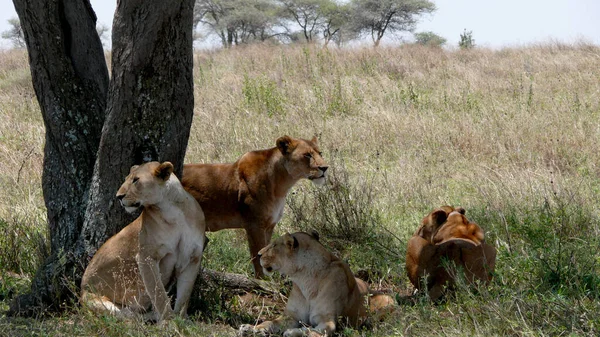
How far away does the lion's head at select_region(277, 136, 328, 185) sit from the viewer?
713 cm

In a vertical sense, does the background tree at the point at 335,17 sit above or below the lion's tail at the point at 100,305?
above

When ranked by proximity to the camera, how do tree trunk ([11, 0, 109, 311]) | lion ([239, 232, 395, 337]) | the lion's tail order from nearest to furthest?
lion ([239, 232, 395, 337]) → the lion's tail → tree trunk ([11, 0, 109, 311])

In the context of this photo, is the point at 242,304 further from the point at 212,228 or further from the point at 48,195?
the point at 48,195

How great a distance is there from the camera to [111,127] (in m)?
6.01

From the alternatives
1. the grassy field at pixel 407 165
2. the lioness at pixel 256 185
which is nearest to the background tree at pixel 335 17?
the grassy field at pixel 407 165

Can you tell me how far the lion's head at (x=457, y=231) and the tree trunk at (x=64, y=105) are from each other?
2.68 meters

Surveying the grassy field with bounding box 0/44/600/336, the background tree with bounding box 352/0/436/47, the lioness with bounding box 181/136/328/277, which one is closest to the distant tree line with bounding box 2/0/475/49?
the background tree with bounding box 352/0/436/47

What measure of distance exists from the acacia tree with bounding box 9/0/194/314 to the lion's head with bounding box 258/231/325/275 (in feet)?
3.71

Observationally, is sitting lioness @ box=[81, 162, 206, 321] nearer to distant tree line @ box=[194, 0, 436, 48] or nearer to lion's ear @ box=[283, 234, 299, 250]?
lion's ear @ box=[283, 234, 299, 250]

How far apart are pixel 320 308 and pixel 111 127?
6.50 ft

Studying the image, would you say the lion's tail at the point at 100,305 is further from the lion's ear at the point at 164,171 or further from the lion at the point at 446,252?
the lion at the point at 446,252

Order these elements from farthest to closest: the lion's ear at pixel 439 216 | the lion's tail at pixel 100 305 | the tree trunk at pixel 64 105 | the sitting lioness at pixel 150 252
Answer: the tree trunk at pixel 64 105 → the lion's ear at pixel 439 216 → the lion's tail at pixel 100 305 → the sitting lioness at pixel 150 252

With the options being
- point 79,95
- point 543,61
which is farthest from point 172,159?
point 543,61

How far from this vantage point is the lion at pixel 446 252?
5.88 meters
